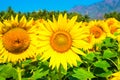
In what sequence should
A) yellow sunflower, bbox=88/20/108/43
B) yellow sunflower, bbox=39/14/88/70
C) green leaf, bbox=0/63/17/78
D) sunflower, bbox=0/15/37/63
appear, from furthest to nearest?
1. yellow sunflower, bbox=88/20/108/43
2. sunflower, bbox=0/15/37/63
3. green leaf, bbox=0/63/17/78
4. yellow sunflower, bbox=39/14/88/70

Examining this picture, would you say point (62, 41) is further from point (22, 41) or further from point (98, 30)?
point (98, 30)

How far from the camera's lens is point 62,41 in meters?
3.96

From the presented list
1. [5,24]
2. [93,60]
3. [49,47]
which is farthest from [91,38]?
[49,47]

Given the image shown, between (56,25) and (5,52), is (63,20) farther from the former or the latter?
(5,52)

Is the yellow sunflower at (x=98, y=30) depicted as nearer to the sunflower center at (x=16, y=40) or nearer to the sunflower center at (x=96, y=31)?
the sunflower center at (x=96, y=31)

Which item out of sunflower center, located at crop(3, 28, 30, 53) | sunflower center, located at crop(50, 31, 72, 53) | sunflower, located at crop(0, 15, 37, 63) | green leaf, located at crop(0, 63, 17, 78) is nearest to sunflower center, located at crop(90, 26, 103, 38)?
sunflower, located at crop(0, 15, 37, 63)

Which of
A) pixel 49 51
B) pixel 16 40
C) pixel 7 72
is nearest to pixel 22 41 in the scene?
pixel 16 40

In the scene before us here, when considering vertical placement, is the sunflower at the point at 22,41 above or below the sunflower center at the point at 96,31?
below

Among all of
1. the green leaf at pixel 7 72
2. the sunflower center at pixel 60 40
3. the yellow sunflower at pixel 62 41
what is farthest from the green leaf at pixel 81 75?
the green leaf at pixel 7 72

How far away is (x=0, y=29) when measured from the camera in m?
4.81

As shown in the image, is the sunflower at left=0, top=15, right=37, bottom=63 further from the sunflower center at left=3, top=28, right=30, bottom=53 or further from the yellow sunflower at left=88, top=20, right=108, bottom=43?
the yellow sunflower at left=88, top=20, right=108, bottom=43

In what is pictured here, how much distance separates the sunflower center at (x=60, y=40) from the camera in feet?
13.1

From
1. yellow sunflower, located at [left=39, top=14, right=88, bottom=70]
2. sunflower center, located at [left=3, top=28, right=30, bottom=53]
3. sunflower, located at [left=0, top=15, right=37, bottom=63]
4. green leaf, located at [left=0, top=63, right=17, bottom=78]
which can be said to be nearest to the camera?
yellow sunflower, located at [left=39, top=14, right=88, bottom=70]

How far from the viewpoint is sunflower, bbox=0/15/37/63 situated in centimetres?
464
